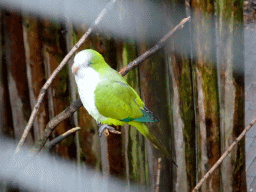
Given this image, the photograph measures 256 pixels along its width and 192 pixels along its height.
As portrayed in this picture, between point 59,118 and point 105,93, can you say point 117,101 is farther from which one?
point 59,118

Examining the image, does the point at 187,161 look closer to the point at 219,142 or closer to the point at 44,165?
the point at 219,142

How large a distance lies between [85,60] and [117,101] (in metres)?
0.13

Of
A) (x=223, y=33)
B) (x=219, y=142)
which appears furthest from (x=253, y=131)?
(x=223, y=33)

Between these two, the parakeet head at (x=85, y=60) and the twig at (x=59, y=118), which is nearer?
the parakeet head at (x=85, y=60)

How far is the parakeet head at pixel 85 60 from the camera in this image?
672 millimetres

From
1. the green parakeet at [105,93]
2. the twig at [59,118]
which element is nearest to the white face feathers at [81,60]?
the green parakeet at [105,93]

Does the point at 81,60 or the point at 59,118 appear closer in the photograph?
the point at 81,60

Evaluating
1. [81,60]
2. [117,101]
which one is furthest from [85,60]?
[117,101]

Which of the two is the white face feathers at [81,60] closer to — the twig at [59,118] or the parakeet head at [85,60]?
the parakeet head at [85,60]

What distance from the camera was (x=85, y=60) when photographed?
0.68 metres

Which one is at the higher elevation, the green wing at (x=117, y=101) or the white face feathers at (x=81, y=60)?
the white face feathers at (x=81, y=60)

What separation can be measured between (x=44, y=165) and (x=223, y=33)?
32.9 inches

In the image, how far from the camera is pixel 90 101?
0.73 metres

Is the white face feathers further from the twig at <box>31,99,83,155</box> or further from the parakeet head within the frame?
the twig at <box>31,99,83,155</box>
